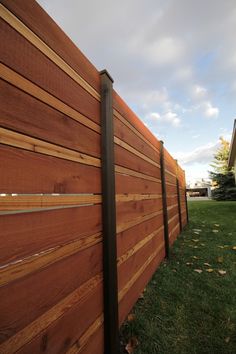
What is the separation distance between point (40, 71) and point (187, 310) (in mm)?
2333

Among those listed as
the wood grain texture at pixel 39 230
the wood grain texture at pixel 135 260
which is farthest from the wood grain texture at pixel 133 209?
the wood grain texture at pixel 39 230

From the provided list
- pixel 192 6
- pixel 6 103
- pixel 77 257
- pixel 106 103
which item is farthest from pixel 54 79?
pixel 192 6

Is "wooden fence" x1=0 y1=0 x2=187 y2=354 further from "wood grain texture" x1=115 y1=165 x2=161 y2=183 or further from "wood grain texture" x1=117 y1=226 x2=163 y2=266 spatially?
"wood grain texture" x1=115 y1=165 x2=161 y2=183

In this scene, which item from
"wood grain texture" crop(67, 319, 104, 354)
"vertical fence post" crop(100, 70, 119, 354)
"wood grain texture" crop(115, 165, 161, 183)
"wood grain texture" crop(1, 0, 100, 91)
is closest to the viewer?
"wood grain texture" crop(1, 0, 100, 91)

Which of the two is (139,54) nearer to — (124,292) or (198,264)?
(198,264)

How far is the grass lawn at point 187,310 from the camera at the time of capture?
1.42 m

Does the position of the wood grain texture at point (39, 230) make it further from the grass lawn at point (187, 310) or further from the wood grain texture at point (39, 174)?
the grass lawn at point (187, 310)

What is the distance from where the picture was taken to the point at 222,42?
5.03 meters

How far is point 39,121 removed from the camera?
0.85 metres

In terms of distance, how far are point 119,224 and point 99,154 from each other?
2.15ft

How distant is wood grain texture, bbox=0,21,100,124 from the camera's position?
2.39ft

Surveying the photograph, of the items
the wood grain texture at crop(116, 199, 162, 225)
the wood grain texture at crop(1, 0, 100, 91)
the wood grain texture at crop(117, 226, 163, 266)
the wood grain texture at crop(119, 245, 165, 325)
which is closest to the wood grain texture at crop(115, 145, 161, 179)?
the wood grain texture at crop(116, 199, 162, 225)

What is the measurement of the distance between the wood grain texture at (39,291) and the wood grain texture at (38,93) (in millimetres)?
785

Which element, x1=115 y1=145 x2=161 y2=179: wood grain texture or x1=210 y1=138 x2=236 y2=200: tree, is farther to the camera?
x1=210 y1=138 x2=236 y2=200: tree
